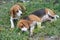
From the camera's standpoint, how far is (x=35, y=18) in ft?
25.5

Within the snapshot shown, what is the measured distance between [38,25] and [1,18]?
1.54m

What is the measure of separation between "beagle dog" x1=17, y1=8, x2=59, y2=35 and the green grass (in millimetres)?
202

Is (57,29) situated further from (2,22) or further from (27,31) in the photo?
(2,22)

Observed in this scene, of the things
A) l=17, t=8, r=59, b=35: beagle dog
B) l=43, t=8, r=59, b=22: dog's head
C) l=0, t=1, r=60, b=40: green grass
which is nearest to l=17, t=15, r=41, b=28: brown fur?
l=17, t=8, r=59, b=35: beagle dog

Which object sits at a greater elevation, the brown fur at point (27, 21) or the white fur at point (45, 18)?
the brown fur at point (27, 21)

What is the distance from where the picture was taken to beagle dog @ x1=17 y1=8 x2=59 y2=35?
7289 millimetres

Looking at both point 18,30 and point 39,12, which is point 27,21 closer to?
point 18,30

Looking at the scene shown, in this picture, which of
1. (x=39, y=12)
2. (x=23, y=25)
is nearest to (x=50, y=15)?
(x=39, y=12)

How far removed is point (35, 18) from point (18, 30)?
79 centimetres

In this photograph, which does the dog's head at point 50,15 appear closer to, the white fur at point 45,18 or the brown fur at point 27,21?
the white fur at point 45,18

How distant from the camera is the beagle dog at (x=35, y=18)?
7.29 meters

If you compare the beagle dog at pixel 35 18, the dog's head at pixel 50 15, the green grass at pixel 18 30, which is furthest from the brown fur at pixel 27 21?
the dog's head at pixel 50 15

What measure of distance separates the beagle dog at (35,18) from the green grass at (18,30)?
202 millimetres

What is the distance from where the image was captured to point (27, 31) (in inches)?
285
